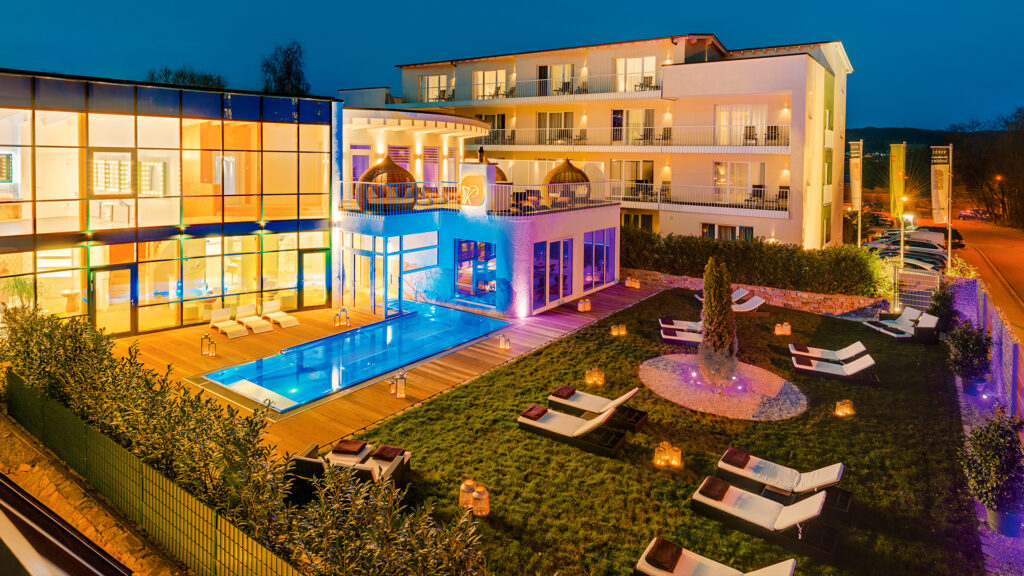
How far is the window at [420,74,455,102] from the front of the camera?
38844 mm

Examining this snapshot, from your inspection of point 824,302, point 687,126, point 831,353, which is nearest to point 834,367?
point 831,353

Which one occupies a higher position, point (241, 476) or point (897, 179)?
point (897, 179)

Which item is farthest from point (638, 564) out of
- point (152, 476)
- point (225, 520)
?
point (152, 476)

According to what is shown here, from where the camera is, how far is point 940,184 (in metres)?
23.2

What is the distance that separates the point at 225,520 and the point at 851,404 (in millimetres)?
11268

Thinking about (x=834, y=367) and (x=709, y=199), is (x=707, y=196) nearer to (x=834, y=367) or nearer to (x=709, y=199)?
(x=709, y=199)

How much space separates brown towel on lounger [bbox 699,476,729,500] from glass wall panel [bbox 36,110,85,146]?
16.5 m

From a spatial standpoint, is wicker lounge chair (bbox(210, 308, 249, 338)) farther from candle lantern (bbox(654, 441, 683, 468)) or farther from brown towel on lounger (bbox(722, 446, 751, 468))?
brown towel on lounger (bbox(722, 446, 751, 468))

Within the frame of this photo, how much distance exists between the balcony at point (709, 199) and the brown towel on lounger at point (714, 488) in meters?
16.9

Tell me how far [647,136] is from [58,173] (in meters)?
23.1

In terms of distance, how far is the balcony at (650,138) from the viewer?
25.8 m

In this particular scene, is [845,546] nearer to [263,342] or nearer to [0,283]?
[263,342]

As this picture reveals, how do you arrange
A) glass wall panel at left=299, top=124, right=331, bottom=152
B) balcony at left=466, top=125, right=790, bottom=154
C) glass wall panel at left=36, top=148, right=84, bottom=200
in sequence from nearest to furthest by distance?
glass wall panel at left=36, top=148, right=84, bottom=200, glass wall panel at left=299, top=124, right=331, bottom=152, balcony at left=466, top=125, right=790, bottom=154

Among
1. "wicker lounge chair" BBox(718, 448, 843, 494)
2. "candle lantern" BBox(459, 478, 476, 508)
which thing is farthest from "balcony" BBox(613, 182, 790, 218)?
"candle lantern" BBox(459, 478, 476, 508)
